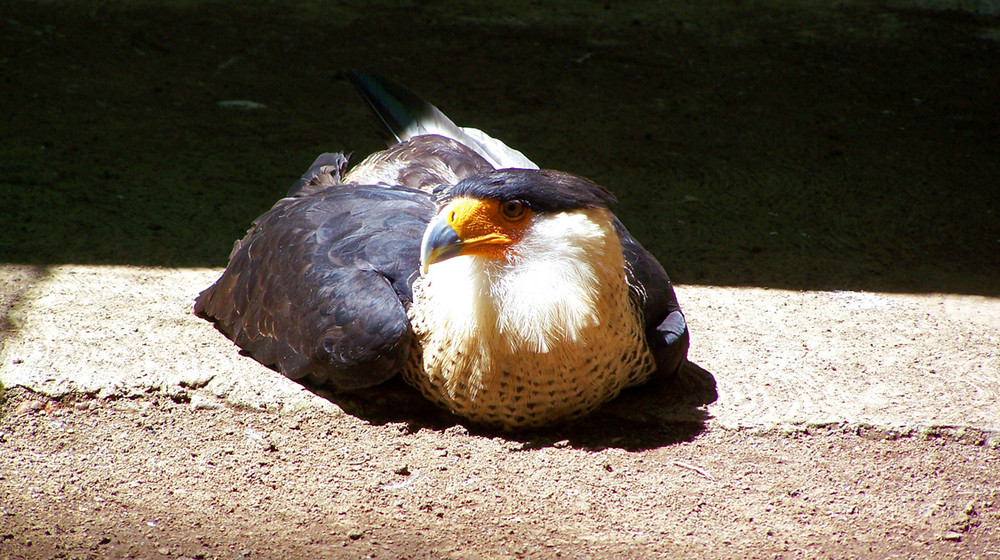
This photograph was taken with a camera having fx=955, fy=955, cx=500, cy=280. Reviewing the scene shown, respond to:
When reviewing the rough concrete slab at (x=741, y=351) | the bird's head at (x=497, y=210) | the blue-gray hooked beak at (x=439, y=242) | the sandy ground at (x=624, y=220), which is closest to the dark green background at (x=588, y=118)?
the sandy ground at (x=624, y=220)

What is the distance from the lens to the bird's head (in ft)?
9.82

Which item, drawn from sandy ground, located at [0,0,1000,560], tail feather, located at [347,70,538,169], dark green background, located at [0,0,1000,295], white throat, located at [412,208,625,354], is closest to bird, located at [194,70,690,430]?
white throat, located at [412,208,625,354]

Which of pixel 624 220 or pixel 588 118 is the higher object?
pixel 588 118

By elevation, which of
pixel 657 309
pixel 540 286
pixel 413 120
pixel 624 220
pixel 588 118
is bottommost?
pixel 624 220

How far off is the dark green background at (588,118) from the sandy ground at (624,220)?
0.09ft

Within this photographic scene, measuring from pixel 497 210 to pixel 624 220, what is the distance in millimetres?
2279

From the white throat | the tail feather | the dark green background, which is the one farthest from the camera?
the dark green background

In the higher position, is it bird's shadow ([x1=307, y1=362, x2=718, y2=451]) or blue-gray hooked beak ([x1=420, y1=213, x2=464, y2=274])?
blue-gray hooked beak ([x1=420, y1=213, x2=464, y2=274])

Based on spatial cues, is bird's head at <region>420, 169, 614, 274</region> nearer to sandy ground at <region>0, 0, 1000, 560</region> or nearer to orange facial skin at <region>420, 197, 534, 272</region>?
orange facial skin at <region>420, 197, 534, 272</region>

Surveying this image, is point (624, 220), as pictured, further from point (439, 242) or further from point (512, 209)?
point (439, 242)

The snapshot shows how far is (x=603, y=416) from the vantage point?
3.53 m

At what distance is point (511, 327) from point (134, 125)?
3.94m

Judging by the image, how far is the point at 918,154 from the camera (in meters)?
6.16

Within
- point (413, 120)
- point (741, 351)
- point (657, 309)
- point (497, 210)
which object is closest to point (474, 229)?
point (497, 210)
